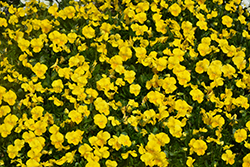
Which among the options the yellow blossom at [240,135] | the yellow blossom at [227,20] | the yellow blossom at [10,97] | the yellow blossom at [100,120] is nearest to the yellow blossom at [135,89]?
the yellow blossom at [100,120]

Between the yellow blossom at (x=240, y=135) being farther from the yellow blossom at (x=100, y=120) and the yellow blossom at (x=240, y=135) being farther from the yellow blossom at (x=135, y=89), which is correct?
the yellow blossom at (x=100, y=120)

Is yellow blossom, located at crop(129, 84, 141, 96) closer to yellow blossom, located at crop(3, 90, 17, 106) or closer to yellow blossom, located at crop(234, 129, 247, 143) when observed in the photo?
yellow blossom, located at crop(234, 129, 247, 143)

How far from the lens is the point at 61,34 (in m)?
3.35

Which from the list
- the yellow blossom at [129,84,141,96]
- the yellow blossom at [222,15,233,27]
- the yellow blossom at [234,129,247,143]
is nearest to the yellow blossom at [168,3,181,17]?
the yellow blossom at [222,15,233,27]

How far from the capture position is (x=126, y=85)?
3.10m

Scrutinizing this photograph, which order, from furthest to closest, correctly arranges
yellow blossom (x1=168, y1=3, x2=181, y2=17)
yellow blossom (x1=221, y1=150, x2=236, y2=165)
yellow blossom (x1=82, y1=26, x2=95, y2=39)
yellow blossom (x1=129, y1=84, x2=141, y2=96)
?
yellow blossom (x1=168, y1=3, x2=181, y2=17), yellow blossom (x1=82, y1=26, x2=95, y2=39), yellow blossom (x1=129, y1=84, x2=141, y2=96), yellow blossom (x1=221, y1=150, x2=236, y2=165)

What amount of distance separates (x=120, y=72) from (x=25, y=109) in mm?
973

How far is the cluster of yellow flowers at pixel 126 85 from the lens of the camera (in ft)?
8.63

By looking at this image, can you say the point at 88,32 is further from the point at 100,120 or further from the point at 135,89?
the point at 100,120

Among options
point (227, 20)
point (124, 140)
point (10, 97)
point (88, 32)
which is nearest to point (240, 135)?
point (124, 140)

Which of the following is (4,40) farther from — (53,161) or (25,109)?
(53,161)

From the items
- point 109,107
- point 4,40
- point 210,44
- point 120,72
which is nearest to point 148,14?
point 210,44

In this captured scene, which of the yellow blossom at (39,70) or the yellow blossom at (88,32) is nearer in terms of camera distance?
the yellow blossom at (39,70)

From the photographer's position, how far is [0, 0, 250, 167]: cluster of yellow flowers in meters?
2.63
